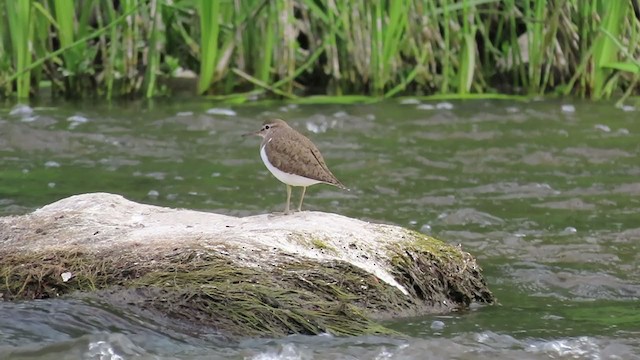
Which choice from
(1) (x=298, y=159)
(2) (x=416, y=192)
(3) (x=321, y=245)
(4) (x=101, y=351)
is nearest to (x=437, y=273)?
(3) (x=321, y=245)

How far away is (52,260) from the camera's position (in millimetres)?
5539

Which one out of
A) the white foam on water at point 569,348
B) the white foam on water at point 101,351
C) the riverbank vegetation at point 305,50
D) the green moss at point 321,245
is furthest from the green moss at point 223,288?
the riverbank vegetation at point 305,50

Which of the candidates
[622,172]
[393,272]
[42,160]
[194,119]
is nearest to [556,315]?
[393,272]

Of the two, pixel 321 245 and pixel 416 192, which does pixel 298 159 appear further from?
pixel 416 192

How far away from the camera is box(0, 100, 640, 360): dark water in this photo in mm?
5195

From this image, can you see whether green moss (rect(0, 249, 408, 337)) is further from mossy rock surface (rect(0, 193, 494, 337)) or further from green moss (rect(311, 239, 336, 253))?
green moss (rect(311, 239, 336, 253))

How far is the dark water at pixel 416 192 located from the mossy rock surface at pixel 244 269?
0.35ft

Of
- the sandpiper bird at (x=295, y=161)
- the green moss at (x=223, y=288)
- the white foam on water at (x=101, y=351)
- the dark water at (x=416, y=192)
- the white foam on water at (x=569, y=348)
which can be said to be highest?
the sandpiper bird at (x=295, y=161)

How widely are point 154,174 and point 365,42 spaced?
10.4 ft

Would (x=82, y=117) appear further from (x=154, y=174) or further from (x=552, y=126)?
(x=552, y=126)

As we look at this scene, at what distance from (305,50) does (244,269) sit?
7830mm

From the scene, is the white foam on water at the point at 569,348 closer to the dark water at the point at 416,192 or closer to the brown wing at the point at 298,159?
the dark water at the point at 416,192

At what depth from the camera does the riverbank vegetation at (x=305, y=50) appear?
37.5 ft

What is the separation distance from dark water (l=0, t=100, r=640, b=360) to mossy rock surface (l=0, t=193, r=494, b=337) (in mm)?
107
